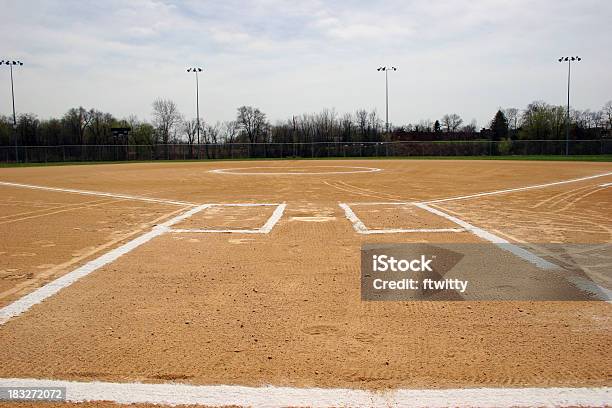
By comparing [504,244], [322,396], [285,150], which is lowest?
[322,396]

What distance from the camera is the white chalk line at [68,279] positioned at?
5082 millimetres

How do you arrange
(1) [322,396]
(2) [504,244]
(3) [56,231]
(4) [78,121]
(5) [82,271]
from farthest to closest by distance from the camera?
(4) [78,121] < (3) [56,231] < (2) [504,244] < (5) [82,271] < (1) [322,396]

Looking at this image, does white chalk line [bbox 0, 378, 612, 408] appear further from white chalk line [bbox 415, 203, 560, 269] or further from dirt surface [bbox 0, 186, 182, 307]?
white chalk line [bbox 415, 203, 560, 269]

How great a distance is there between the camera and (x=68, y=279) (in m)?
6.19

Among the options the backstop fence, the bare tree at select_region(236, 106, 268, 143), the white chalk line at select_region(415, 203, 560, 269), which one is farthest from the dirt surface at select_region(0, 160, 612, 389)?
the bare tree at select_region(236, 106, 268, 143)

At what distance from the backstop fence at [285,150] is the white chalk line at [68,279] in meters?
55.9

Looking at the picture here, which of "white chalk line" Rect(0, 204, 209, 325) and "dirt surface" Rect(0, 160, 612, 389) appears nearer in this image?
"dirt surface" Rect(0, 160, 612, 389)

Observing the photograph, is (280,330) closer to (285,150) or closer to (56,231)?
(56,231)

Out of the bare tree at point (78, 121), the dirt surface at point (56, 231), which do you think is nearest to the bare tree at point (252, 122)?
the bare tree at point (78, 121)

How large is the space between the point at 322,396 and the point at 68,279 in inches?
163

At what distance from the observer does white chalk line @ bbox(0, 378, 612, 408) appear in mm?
3270

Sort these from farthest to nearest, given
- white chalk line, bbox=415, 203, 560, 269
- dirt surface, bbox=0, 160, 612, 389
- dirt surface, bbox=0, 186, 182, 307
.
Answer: white chalk line, bbox=415, 203, 560, 269 → dirt surface, bbox=0, 186, 182, 307 → dirt surface, bbox=0, 160, 612, 389

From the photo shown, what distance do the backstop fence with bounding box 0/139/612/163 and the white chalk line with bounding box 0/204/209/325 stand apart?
55.9 m

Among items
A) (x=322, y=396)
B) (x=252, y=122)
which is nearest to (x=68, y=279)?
(x=322, y=396)
